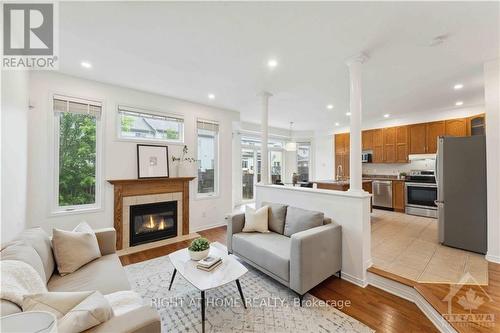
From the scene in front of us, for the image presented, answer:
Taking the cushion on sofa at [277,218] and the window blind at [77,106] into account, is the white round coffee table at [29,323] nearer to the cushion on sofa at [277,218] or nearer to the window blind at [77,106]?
the cushion on sofa at [277,218]

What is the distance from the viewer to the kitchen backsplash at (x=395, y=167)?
5598 millimetres

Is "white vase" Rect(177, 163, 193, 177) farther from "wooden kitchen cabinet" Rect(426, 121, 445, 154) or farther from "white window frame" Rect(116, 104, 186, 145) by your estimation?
"wooden kitchen cabinet" Rect(426, 121, 445, 154)

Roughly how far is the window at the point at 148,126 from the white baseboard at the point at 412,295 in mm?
4022

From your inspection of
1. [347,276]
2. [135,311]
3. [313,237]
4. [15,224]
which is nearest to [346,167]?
[347,276]

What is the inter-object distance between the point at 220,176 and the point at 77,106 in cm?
288

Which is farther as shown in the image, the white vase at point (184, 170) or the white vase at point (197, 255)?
the white vase at point (184, 170)

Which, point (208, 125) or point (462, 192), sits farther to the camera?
point (208, 125)

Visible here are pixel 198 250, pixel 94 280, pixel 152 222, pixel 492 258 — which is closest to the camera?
pixel 94 280

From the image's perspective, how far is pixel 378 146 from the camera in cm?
624

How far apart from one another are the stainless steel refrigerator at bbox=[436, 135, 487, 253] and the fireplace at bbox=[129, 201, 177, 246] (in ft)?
15.3

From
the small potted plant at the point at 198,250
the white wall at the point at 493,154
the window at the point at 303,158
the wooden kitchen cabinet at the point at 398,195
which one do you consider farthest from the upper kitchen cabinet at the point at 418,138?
the small potted plant at the point at 198,250

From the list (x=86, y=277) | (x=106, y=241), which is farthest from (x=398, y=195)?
(x=86, y=277)

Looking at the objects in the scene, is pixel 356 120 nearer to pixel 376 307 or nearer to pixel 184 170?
pixel 376 307

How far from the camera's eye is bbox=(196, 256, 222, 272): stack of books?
78.8 inches
